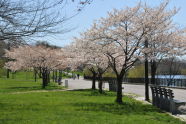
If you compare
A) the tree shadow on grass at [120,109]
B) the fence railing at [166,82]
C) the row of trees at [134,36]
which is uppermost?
the row of trees at [134,36]

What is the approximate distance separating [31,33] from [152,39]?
35.5 ft

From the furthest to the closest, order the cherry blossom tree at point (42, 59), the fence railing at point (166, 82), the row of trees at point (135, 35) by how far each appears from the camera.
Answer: the cherry blossom tree at point (42, 59), the fence railing at point (166, 82), the row of trees at point (135, 35)

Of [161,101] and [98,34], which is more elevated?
[98,34]

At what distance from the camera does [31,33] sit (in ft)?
32.6

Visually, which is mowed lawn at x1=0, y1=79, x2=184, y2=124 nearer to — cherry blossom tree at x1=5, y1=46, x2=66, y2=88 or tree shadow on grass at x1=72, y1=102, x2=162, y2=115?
tree shadow on grass at x1=72, y1=102, x2=162, y2=115

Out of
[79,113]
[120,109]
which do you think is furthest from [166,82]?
[79,113]

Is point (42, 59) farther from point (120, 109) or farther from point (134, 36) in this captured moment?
point (120, 109)

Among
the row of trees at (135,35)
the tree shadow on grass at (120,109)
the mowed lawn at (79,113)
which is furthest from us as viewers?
the row of trees at (135,35)

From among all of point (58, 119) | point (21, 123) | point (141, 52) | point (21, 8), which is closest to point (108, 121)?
point (58, 119)

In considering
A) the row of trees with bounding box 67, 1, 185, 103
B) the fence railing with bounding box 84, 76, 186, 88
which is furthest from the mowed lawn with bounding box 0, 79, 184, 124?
the fence railing with bounding box 84, 76, 186, 88

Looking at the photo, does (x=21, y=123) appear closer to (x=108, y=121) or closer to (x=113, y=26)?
(x=108, y=121)

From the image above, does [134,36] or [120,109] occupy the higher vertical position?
[134,36]

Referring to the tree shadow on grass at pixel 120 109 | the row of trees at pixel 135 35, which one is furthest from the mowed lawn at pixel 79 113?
the row of trees at pixel 135 35

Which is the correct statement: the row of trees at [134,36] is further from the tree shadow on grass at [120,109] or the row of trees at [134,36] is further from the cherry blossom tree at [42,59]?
the cherry blossom tree at [42,59]
